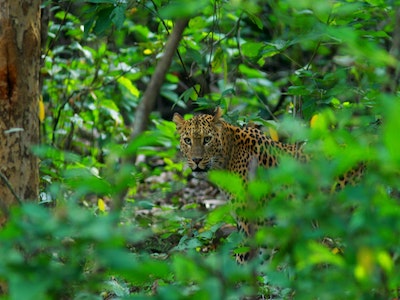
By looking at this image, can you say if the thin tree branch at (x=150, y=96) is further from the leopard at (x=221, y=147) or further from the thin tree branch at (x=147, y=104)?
the leopard at (x=221, y=147)

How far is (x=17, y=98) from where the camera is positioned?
18.8 feet

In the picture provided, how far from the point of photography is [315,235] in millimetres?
3133

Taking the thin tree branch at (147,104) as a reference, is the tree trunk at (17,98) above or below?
below

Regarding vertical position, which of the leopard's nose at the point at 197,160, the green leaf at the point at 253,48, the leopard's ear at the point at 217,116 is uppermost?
the green leaf at the point at 253,48

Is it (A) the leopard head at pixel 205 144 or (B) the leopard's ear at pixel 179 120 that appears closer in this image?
(A) the leopard head at pixel 205 144

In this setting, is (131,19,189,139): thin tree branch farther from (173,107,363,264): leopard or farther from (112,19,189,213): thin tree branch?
(173,107,363,264): leopard

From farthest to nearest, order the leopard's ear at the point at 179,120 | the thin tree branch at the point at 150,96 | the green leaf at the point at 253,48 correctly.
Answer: the leopard's ear at the point at 179,120
the green leaf at the point at 253,48
the thin tree branch at the point at 150,96

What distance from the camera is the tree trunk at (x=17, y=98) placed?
18.6 feet

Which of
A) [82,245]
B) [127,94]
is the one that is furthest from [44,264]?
[127,94]

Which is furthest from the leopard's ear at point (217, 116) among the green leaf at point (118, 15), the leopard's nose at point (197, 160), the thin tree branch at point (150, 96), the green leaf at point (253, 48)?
the thin tree branch at point (150, 96)

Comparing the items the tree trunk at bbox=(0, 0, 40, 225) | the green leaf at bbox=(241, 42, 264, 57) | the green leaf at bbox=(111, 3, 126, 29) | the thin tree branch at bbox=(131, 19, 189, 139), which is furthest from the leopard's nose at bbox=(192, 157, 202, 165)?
the thin tree branch at bbox=(131, 19, 189, 139)

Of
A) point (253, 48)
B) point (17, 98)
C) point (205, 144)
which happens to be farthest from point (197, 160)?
point (17, 98)

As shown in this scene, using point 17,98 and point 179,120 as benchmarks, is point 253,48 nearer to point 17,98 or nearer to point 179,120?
point 179,120

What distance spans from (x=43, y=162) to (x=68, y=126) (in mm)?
2124
